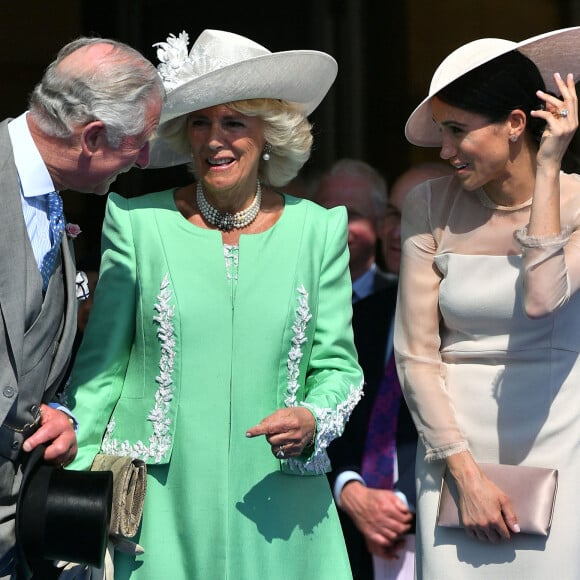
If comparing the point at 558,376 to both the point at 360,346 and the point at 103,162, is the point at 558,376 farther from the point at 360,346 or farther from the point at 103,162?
the point at 103,162

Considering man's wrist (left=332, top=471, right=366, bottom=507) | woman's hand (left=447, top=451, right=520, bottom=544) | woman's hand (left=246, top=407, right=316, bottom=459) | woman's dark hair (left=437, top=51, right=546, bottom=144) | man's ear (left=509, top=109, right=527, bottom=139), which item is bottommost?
man's wrist (left=332, top=471, right=366, bottom=507)

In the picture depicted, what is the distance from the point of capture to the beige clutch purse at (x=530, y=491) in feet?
13.5

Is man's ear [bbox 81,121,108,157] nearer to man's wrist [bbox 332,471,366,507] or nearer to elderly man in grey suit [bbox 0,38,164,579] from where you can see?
elderly man in grey suit [bbox 0,38,164,579]

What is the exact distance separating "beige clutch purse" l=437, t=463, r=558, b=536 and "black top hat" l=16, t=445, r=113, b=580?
110cm

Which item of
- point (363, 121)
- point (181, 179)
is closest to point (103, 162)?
point (181, 179)

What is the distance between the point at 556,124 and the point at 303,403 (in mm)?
1070

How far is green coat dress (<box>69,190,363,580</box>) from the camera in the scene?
416cm

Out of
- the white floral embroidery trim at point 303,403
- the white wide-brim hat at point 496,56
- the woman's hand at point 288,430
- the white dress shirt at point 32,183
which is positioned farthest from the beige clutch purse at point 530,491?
the white dress shirt at point 32,183

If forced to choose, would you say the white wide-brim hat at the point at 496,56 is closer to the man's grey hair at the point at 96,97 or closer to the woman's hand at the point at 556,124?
the woman's hand at the point at 556,124

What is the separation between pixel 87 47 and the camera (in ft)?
12.3

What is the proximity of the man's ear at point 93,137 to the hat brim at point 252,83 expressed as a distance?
56 cm

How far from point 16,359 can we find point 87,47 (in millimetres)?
845

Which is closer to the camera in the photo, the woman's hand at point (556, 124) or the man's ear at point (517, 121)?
the woman's hand at point (556, 124)

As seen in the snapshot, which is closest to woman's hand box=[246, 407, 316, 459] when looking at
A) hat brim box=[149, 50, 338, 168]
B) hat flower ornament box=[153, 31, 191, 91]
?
hat brim box=[149, 50, 338, 168]
